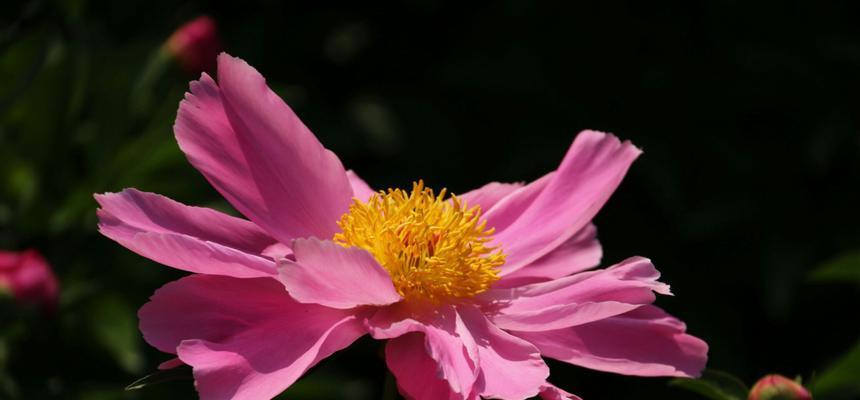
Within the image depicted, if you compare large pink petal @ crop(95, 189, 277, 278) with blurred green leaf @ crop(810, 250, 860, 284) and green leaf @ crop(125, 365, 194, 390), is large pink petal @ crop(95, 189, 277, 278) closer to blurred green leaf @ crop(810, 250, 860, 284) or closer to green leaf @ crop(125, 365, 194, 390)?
green leaf @ crop(125, 365, 194, 390)

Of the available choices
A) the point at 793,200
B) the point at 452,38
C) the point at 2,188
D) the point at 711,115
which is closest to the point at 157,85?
the point at 2,188

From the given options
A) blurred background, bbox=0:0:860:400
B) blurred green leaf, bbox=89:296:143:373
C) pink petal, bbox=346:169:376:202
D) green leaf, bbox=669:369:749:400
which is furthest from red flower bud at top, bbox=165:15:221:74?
green leaf, bbox=669:369:749:400

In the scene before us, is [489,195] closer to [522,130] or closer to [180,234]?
[180,234]

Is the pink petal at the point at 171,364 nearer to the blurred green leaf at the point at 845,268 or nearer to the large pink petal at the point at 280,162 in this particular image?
the large pink petal at the point at 280,162

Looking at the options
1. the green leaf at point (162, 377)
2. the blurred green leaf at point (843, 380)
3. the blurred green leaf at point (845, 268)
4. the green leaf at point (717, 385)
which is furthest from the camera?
the blurred green leaf at point (845, 268)

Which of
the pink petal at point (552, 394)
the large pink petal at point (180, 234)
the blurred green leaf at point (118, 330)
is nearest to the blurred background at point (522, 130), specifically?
the blurred green leaf at point (118, 330)
